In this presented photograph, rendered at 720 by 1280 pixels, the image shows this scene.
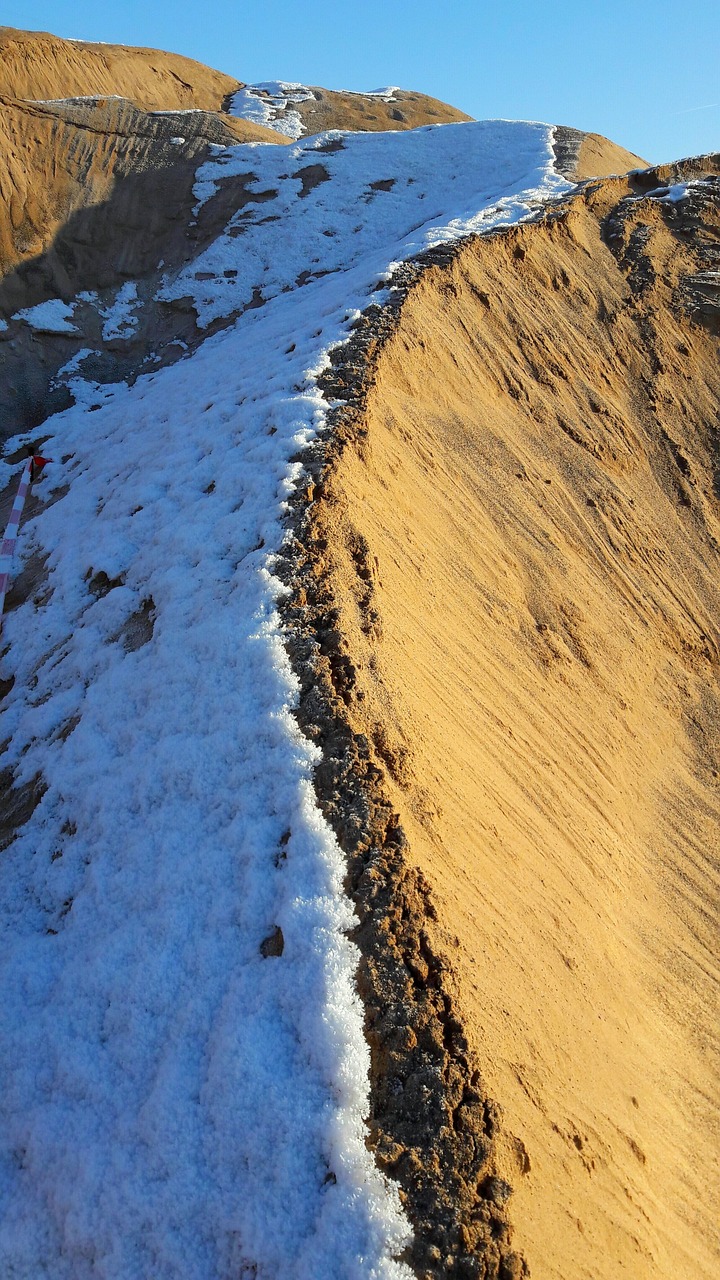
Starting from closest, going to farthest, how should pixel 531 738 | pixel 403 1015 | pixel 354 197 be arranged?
pixel 403 1015, pixel 531 738, pixel 354 197

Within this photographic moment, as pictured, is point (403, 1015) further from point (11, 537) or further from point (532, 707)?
point (11, 537)

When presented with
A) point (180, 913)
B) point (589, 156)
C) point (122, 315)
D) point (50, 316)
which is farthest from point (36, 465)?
point (589, 156)

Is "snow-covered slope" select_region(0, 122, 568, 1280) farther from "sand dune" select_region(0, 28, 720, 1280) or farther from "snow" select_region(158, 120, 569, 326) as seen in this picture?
"snow" select_region(158, 120, 569, 326)

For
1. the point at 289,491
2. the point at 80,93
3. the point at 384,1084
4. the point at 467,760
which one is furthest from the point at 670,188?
the point at 80,93

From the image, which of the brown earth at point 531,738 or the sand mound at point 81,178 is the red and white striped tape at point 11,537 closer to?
the brown earth at point 531,738

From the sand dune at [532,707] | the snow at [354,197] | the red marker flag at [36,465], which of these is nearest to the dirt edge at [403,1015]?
the sand dune at [532,707]

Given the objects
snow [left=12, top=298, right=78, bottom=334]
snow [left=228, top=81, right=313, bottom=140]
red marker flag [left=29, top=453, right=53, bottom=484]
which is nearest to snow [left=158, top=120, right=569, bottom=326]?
snow [left=12, top=298, right=78, bottom=334]
